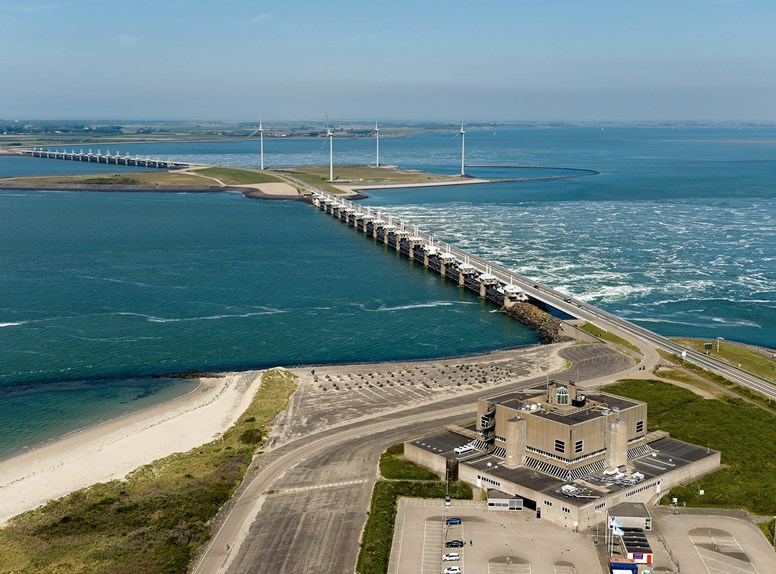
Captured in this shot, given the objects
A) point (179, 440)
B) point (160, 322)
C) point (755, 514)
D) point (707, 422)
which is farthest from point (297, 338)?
point (755, 514)

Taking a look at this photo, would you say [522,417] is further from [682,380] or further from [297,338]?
[297,338]

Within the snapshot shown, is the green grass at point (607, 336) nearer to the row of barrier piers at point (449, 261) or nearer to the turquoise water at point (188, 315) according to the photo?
the turquoise water at point (188, 315)

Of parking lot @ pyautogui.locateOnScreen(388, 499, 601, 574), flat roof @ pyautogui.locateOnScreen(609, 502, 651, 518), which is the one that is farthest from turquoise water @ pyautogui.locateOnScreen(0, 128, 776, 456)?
flat roof @ pyautogui.locateOnScreen(609, 502, 651, 518)

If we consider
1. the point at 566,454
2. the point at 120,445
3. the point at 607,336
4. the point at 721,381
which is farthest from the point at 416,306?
the point at 566,454

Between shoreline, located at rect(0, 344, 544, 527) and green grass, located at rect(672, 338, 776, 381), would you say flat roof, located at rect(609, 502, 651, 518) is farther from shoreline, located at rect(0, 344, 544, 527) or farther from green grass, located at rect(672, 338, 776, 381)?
green grass, located at rect(672, 338, 776, 381)

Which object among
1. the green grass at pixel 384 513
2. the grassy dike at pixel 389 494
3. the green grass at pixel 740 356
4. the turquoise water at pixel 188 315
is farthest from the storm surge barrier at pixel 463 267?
the green grass at pixel 384 513
